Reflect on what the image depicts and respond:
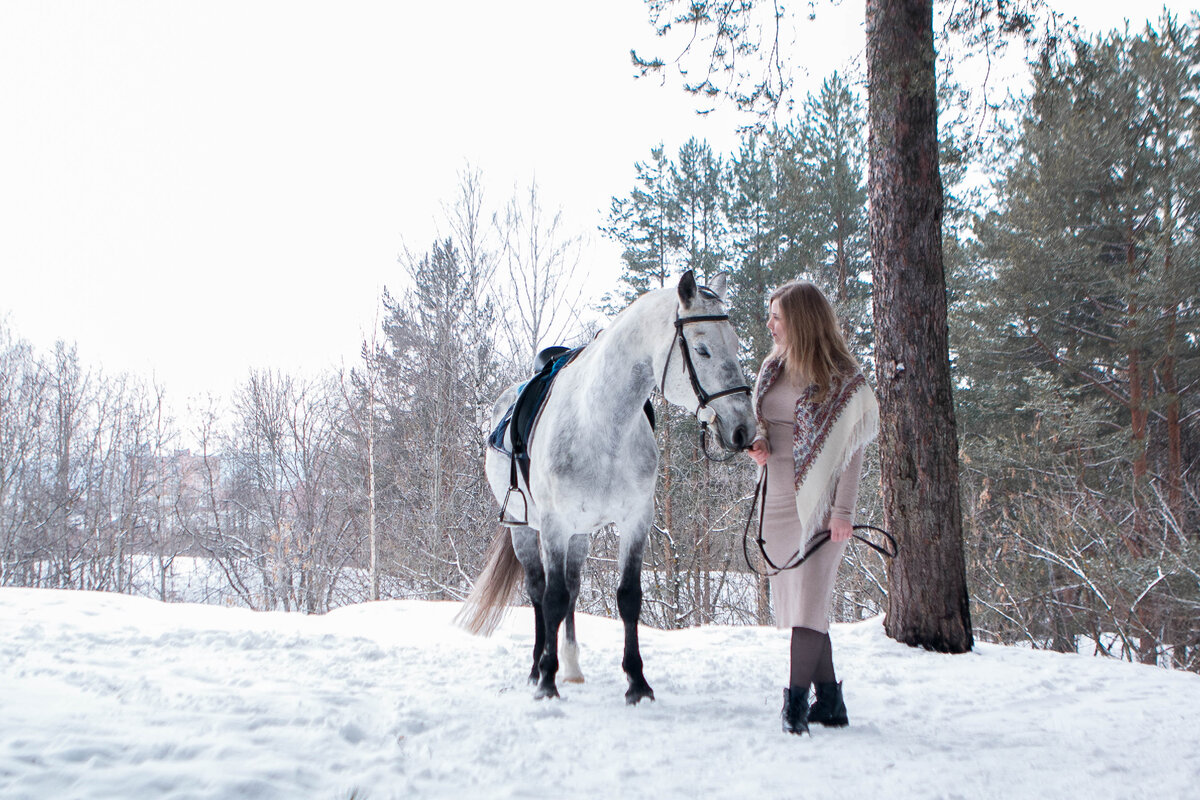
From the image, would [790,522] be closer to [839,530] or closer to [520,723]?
[839,530]

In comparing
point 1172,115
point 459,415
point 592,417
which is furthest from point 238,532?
point 1172,115

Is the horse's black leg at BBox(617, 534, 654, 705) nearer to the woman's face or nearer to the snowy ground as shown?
the snowy ground

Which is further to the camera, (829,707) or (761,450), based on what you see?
(761,450)

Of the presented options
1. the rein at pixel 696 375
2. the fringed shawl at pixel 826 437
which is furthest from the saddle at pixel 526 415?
the fringed shawl at pixel 826 437

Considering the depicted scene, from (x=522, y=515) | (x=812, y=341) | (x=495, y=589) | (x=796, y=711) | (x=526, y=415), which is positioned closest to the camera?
(x=796, y=711)

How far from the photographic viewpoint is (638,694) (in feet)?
9.66

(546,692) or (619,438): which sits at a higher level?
(619,438)

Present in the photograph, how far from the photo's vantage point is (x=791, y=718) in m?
2.50

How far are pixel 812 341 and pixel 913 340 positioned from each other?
2.13 metres

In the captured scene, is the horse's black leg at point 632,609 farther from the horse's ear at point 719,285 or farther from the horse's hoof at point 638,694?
the horse's ear at point 719,285

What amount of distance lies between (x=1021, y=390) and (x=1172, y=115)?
4511 millimetres

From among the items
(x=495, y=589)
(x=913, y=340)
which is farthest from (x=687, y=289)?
(x=495, y=589)

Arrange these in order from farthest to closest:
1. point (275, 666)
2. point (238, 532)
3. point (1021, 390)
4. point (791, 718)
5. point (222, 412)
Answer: point (222, 412) < point (238, 532) < point (1021, 390) < point (275, 666) < point (791, 718)

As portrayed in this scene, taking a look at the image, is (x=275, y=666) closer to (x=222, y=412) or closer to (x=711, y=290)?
(x=711, y=290)
